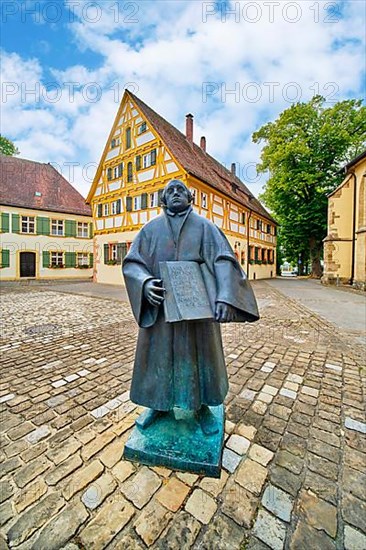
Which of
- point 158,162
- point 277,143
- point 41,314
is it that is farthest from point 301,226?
point 41,314

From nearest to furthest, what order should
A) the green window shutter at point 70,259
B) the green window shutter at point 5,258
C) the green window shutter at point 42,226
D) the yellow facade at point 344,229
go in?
the yellow facade at point 344,229 < the green window shutter at point 5,258 < the green window shutter at point 42,226 < the green window shutter at point 70,259

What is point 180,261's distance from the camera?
1.68 meters

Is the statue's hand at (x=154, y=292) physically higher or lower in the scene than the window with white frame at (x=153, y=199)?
lower

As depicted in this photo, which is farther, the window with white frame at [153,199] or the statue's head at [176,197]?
the window with white frame at [153,199]

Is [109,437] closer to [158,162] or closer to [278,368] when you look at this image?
[278,368]

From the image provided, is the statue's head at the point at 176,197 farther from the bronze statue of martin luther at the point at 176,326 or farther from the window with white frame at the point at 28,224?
the window with white frame at the point at 28,224

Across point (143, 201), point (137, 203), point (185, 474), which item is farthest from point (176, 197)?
point (137, 203)

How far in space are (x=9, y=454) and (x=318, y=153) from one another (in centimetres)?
2450

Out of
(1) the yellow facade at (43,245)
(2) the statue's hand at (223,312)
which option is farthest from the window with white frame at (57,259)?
(2) the statue's hand at (223,312)

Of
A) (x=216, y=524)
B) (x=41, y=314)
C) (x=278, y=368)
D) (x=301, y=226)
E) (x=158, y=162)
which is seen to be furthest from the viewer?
(x=301, y=226)

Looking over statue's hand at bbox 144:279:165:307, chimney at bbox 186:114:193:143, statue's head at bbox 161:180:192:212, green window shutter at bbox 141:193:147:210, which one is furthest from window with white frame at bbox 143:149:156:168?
statue's hand at bbox 144:279:165:307

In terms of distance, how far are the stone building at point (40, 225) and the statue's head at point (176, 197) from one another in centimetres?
2256

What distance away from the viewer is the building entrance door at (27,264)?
821 inches

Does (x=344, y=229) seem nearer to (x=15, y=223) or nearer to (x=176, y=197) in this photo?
(x=176, y=197)
